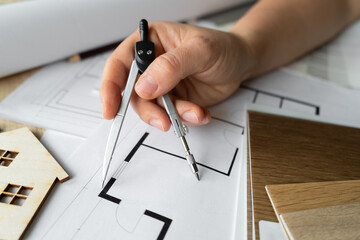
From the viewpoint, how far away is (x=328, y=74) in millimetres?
563

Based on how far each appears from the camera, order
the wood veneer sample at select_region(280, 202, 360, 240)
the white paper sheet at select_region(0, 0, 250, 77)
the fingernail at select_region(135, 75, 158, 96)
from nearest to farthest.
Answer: the wood veneer sample at select_region(280, 202, 360, 240) → the fingernail at select_region(135, 75, 158, 96) → the white paper sheet at select_region(0, 0, 250, 77)

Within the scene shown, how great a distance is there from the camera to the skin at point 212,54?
14.9 inches

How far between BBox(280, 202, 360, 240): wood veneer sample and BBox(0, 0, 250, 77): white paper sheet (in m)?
0.46

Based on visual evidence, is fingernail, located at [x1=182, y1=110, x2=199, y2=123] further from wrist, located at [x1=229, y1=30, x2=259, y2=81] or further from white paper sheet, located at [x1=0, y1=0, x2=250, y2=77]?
white paper sheet, located at [x1=0, y1=0, x2=250, y2=77]

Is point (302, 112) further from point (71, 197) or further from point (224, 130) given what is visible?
point (71, 197)

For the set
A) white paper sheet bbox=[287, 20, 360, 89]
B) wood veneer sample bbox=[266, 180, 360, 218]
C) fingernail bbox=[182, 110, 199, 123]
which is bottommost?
wood veneer sample bbox=[266, 180, 360, 218]

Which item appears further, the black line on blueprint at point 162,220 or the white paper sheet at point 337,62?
the white paper sheet at point 337,62

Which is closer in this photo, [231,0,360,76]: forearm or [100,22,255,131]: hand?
[100,22,255,131]: hand

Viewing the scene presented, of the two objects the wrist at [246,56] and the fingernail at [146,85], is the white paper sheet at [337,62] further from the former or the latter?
the fingernail at [146,85]

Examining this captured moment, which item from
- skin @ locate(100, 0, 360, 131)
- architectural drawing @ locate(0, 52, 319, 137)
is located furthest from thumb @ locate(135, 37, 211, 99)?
architectural drawing @ locate(0, 52, 319, 137)

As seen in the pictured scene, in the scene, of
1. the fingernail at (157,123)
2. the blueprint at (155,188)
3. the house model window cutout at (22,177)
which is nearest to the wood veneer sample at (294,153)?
the blueprint at (155,188)

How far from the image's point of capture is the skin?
38cm

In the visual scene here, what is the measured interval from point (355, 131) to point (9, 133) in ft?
1.68

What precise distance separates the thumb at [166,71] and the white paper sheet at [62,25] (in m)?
0.22
